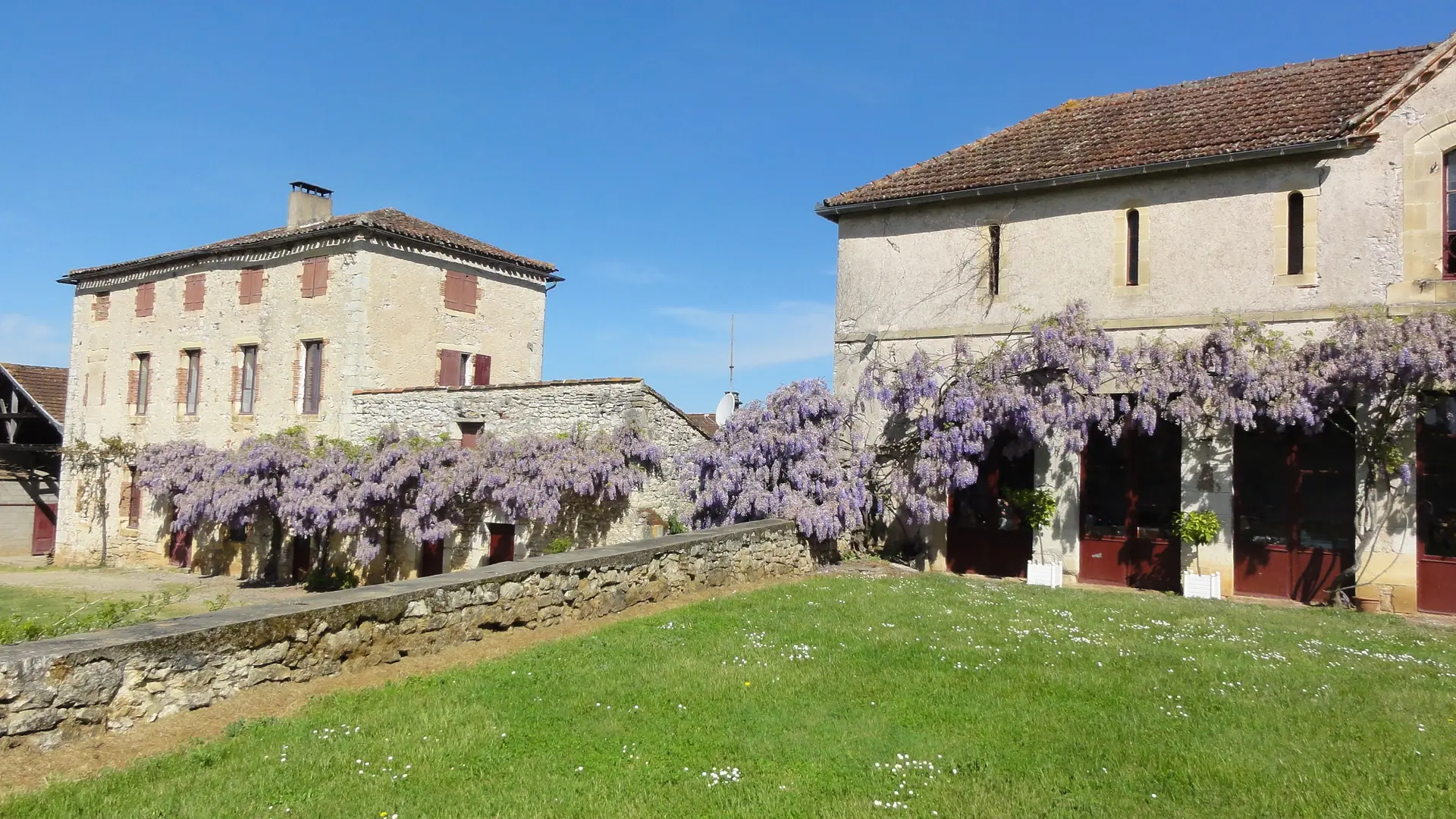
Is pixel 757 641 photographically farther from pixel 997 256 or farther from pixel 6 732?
pixel 997 256

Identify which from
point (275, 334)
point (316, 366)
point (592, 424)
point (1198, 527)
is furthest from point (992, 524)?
point (275, 334)

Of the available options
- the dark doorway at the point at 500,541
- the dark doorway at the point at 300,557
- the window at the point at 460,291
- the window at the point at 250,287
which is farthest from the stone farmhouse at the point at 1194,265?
the window at the point at 250,287

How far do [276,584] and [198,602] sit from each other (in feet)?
9.78

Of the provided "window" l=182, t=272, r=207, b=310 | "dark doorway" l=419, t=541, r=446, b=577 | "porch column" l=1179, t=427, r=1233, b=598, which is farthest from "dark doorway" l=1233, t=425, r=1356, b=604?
"window" l=182, t=272, r=207, b=310

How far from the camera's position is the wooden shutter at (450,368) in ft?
69.4

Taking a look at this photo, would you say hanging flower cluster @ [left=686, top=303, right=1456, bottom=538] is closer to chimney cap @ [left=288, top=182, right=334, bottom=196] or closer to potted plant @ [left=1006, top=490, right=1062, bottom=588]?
potted plant @ [left=1006, top=490, right=1062, bottom=588]

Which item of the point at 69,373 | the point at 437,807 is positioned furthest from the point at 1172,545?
the point at 69,373

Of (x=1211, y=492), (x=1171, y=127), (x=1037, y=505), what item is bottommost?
(x=1037, y=505)

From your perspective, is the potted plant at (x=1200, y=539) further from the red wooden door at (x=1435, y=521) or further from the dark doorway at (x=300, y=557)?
the dark doorway at (x=300, y=557)

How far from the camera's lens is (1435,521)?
1049 centimetres

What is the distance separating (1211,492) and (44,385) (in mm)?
32443

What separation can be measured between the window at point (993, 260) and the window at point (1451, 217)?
17.3 ft

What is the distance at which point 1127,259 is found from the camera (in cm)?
1251

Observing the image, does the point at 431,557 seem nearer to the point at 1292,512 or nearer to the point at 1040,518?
the point at 1040,518
